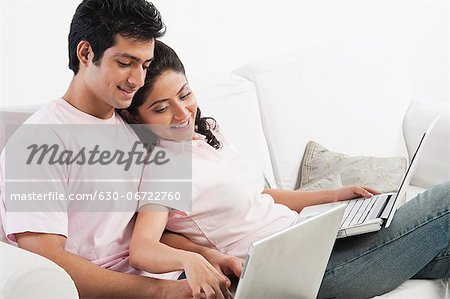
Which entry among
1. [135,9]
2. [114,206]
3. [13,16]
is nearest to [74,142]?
[114,206]

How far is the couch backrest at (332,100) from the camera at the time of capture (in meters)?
2.50

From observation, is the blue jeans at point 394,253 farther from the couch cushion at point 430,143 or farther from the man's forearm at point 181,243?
the couch cushion at point 430,143

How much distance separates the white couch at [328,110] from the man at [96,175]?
0.51 meters

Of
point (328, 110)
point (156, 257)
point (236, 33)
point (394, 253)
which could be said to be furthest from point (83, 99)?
point (236, 33)

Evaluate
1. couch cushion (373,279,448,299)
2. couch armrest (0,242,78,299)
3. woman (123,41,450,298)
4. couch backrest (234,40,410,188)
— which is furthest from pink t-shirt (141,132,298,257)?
couch backrest (234,40,410,188)

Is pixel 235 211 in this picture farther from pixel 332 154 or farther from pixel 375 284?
pixel 332 154

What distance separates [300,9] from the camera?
319 centimetres

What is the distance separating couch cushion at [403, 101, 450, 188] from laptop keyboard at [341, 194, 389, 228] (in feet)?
3.00

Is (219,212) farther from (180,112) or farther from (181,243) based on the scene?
(180,112)

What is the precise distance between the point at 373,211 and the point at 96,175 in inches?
25.8

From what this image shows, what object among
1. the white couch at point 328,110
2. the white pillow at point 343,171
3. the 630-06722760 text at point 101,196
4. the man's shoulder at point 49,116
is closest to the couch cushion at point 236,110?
the white couch at point 328,110

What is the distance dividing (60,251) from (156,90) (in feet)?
1.48

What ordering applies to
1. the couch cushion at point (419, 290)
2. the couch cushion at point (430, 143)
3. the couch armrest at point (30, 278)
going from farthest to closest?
the couch cushion at point (430, 143)
the couch cushion at point (419, 290)
the couch armrest at point (30, 278)

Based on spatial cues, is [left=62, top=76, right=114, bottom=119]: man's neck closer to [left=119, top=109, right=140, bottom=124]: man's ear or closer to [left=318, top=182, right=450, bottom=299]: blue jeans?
[left=119, top=109, right=140, bottom=124]: man's ear
